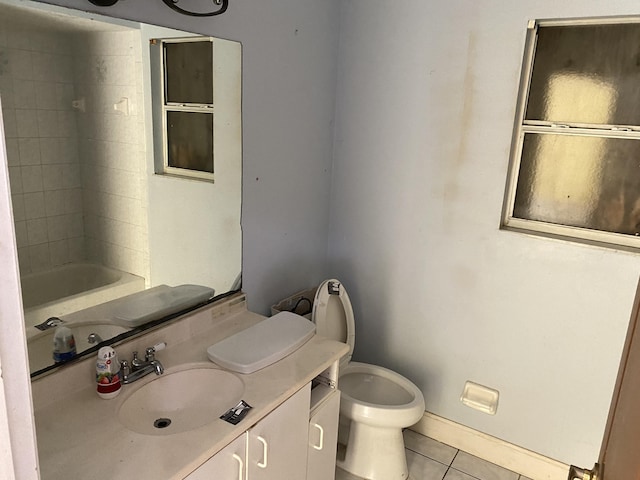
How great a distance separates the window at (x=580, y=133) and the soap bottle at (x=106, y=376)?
5.57 ft

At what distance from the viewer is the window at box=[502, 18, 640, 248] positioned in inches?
73.9

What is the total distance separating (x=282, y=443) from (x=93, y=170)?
40.5 inches

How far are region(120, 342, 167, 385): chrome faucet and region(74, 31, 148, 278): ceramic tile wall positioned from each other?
28cm

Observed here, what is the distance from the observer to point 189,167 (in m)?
1.79

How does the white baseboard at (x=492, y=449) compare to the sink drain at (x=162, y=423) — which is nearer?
the sink drain at (x=162, y=423)

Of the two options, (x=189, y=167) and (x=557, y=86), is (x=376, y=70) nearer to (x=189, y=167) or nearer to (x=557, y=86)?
(x=557, y=86)

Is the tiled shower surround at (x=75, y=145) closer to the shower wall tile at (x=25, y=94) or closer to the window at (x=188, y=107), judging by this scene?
the shower wall tile at (x=25, y=94)

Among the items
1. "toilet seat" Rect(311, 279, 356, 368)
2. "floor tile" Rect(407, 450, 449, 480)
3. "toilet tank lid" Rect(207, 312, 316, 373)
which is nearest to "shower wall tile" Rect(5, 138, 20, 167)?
"toilet tank lid" Rect(207, 312, 316, 373)

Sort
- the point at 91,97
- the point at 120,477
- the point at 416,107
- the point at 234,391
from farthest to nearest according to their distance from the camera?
1. the point at 416,107
2. the point at 234,391
3. the point at 91,97
4. the point at 120,477

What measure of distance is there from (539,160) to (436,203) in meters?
0.47

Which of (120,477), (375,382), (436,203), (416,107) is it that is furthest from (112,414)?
(416,107)

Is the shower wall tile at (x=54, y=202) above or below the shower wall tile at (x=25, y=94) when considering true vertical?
below

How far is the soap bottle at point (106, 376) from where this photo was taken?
137cm

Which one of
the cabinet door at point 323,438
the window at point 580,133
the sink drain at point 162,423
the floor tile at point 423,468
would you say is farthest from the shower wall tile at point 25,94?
the floor tile at point 423,468
